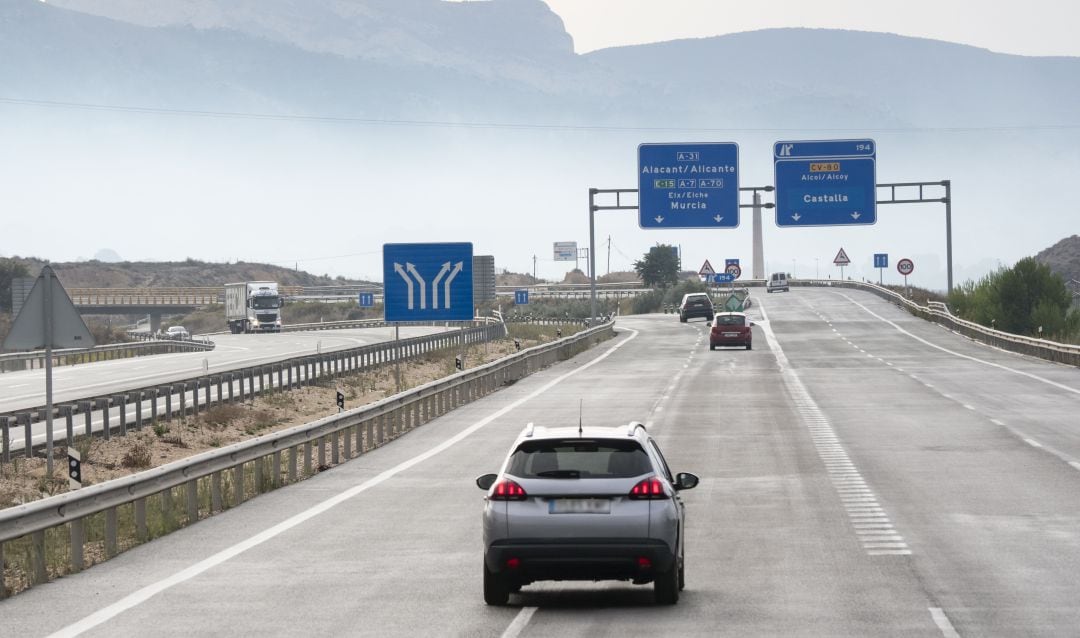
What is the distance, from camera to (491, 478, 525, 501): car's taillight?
11172 millimetres

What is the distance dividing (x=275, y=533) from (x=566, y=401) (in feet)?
68.0

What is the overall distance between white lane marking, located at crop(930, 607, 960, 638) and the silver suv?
1.80 metres

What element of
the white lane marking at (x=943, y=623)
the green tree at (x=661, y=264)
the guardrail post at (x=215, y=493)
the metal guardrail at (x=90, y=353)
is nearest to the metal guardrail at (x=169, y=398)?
the guardrail post at (x=215, y=493)

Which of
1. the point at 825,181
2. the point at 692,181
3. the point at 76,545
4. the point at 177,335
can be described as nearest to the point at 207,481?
the point at 76,545

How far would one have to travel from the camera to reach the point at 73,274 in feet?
623

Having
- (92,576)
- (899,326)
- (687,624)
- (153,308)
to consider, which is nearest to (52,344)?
(92,576)

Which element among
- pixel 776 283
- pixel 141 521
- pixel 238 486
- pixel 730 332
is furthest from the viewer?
pixel 776 283

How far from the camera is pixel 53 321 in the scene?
1866 cm

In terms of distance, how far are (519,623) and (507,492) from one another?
912 millimetres

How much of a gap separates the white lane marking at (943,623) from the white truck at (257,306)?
343 feet

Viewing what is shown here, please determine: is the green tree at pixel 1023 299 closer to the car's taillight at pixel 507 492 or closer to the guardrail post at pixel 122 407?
the guardrail post at pixel 122 407

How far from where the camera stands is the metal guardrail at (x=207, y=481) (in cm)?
1352

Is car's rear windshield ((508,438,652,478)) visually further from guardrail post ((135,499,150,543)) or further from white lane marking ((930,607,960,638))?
guardrail post ((135,499,150,543))

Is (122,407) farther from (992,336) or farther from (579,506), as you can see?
(992,336)
